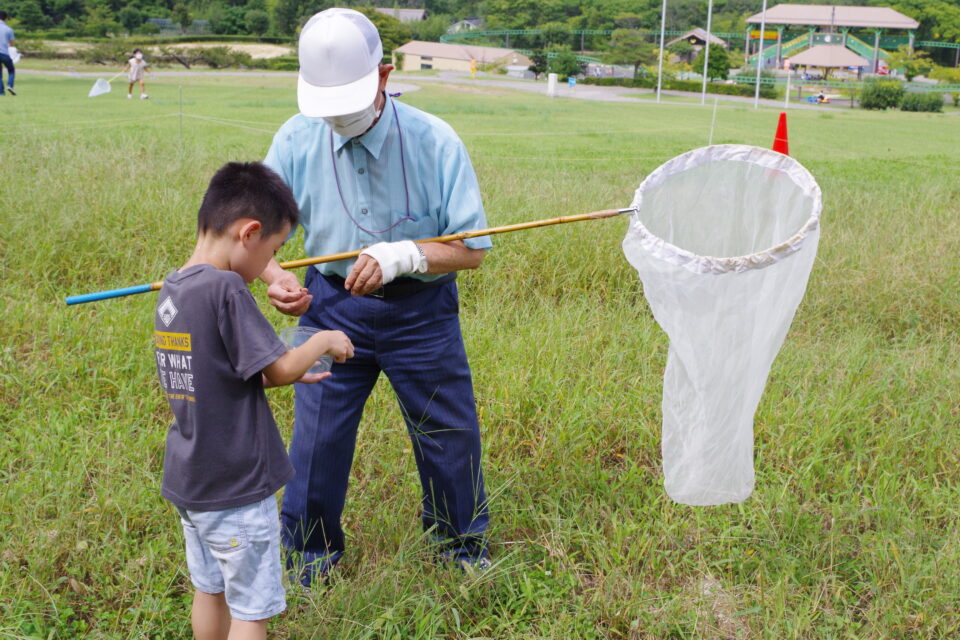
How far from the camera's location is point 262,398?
2010 millimetres

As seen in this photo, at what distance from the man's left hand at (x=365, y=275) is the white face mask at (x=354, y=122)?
1.13 ft

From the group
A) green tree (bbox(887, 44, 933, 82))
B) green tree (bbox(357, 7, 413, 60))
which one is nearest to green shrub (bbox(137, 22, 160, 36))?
green tree (bbox(357, 7, 413, 60))

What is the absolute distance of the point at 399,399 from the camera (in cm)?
260

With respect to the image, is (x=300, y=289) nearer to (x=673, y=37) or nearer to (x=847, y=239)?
(x=847, y=239)

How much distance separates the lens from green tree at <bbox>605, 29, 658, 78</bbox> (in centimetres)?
5841

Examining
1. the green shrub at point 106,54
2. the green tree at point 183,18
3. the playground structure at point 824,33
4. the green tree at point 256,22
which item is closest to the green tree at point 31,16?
the green tree at point 183,18

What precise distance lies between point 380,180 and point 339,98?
28 centimetres

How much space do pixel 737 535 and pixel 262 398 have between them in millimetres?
1616

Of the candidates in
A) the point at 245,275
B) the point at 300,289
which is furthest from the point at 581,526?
the point at 245,275

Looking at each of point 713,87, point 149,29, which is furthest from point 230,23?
point 713,87

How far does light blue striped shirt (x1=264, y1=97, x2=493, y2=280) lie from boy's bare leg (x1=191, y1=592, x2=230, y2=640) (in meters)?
0.91

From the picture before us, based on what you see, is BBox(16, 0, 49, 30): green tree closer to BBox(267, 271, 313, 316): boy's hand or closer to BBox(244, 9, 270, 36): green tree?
BBox(244, 9, 270, 36): green tree

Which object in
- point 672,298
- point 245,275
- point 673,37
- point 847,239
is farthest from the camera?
point 673,37

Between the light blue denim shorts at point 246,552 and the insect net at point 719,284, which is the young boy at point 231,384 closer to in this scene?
the light blue denim shorts at point 246,552
